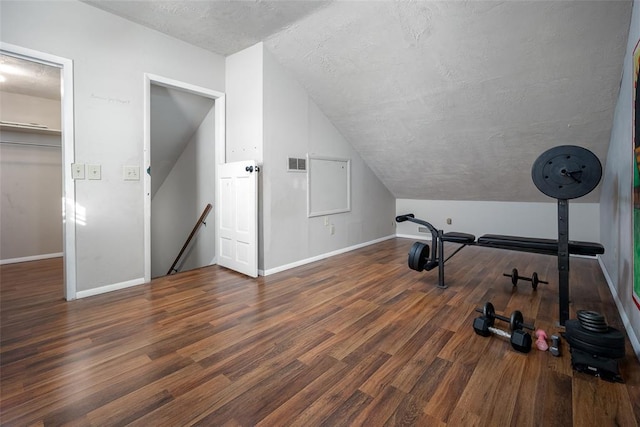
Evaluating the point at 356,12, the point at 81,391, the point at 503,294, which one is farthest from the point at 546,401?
the point at 356,12

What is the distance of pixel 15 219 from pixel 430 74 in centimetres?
587

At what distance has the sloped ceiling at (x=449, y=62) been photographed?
2.54 m

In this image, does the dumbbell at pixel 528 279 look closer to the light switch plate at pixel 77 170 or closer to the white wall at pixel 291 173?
the white wall at pixel 291 173

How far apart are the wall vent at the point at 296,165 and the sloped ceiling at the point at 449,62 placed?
918 millimetres

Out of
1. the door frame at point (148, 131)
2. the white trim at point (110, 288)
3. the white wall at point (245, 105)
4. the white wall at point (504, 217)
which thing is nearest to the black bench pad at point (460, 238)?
the white wall at point (245, 105)

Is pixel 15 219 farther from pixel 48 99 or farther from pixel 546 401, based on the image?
pixel 546 401

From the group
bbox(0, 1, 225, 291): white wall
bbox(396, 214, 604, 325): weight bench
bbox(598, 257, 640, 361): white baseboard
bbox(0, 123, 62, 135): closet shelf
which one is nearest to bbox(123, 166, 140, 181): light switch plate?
bbox(0, 1, 225, 291): white wall

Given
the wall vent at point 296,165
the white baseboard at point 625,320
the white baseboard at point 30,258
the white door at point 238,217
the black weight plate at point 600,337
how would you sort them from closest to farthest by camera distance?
the black weight plate at point 600,337 < the white baseboard at point 625,320 < the white door at point 238,217 < the wall vent at point 296,165 < the white baseboard at point 30,258

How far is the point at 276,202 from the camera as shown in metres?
3.72

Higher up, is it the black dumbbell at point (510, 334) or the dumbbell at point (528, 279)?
the dumbbell at point (528, 279)

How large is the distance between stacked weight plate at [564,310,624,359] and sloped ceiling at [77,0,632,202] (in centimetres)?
230

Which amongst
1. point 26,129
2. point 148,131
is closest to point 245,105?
point 148,131

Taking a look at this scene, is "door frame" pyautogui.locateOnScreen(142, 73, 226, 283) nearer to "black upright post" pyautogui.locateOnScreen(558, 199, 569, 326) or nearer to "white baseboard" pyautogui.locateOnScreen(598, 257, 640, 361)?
"black upright post" pyautogui.locateOnScreen(558, 199, 569, 326)

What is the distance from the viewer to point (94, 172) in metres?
2.93
